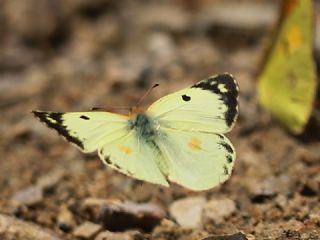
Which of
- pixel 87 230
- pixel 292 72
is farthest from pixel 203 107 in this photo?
pixel 292 72

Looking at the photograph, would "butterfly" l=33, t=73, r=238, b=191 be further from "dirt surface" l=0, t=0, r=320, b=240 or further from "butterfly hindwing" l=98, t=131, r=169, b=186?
"dirt surface" l=0, t=0, r=320, b=240

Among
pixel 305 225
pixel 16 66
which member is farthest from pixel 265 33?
pixel 305 225

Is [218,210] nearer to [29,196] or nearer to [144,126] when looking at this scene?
[144,126]

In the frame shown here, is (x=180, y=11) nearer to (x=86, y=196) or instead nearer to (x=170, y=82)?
(x=170, y=82)

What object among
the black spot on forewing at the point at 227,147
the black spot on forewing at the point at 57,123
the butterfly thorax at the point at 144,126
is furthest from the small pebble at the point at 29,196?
the black spot on forewing at the point at 227,147

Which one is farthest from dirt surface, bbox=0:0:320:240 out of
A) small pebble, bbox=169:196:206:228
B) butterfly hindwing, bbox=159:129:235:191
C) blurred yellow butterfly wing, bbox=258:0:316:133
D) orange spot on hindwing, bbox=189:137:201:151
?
orange spot on hindwing, bbox=189:137:201:151
